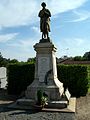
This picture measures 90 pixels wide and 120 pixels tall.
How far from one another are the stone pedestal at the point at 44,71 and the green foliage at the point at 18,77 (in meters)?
4.54

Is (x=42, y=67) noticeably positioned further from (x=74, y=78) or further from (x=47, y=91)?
(x=74, y=78)

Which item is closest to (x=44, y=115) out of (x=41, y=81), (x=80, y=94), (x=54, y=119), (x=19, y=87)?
(x=54, y=119)

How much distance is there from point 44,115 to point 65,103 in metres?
1.83

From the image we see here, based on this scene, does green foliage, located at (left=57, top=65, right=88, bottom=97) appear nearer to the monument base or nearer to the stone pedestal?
the stone pedestal

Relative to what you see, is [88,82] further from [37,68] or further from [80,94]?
[37,68]

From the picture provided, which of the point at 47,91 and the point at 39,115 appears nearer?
the point at 39,115

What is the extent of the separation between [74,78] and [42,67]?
4.44 metres

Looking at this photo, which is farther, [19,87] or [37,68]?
[19,87]

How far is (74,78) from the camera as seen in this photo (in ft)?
60.8

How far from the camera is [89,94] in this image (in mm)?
18578

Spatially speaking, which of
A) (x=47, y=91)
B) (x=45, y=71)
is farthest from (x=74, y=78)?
(x=47, y=91)

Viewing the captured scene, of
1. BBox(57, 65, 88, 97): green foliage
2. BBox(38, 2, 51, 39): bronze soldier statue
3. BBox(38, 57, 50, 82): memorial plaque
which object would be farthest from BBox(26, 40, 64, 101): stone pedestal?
BBox(57, 65, 88, 97): green foliage

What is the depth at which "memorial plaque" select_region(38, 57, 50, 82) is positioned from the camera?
14594 mm

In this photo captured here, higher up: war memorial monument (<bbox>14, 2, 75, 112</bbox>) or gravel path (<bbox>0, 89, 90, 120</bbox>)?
war memorial monument (<bbox>14, 2, 75, 112</bbox>)
